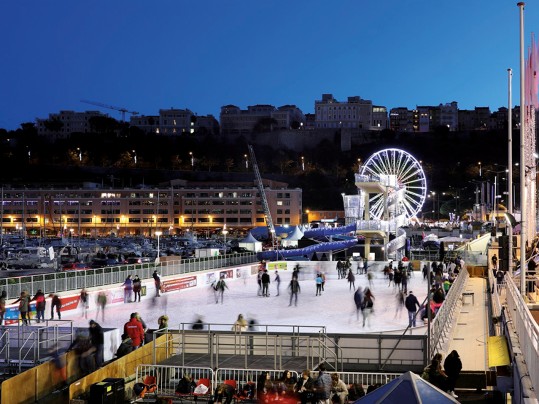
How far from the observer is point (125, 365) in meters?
12.6

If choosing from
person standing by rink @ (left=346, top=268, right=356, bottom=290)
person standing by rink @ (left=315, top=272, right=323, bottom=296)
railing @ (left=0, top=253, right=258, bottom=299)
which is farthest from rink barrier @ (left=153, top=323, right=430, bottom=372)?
person standing by rink @ (left=346, top=268, right=356, bottom=290)

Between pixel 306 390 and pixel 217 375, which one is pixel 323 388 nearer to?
pixel 306 390

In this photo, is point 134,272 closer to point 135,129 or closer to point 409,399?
point 409,399

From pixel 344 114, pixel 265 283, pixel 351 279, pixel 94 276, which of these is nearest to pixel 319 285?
pixel 265 283

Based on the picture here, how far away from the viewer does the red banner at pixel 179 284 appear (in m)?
30.9

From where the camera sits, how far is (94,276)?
26844mm

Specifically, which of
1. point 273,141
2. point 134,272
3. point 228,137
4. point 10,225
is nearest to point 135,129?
point 228,137

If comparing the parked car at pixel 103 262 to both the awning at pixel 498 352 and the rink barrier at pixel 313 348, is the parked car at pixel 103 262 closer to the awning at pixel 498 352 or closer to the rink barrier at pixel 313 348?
the rink barrier at pixel 313 348

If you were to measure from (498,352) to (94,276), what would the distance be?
19.0 m

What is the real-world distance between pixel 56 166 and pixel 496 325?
15566 centimetres

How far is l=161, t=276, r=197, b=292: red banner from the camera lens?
30869 mm

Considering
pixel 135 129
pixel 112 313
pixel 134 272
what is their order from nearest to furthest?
pixel 112 313, pixel 134 272, pixel 135 129

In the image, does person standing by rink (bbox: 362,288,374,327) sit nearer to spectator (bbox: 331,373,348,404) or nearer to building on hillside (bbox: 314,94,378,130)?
spectator (bbox: 331,373,348,404)

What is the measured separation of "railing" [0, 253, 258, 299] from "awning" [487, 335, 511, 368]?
16065mm
